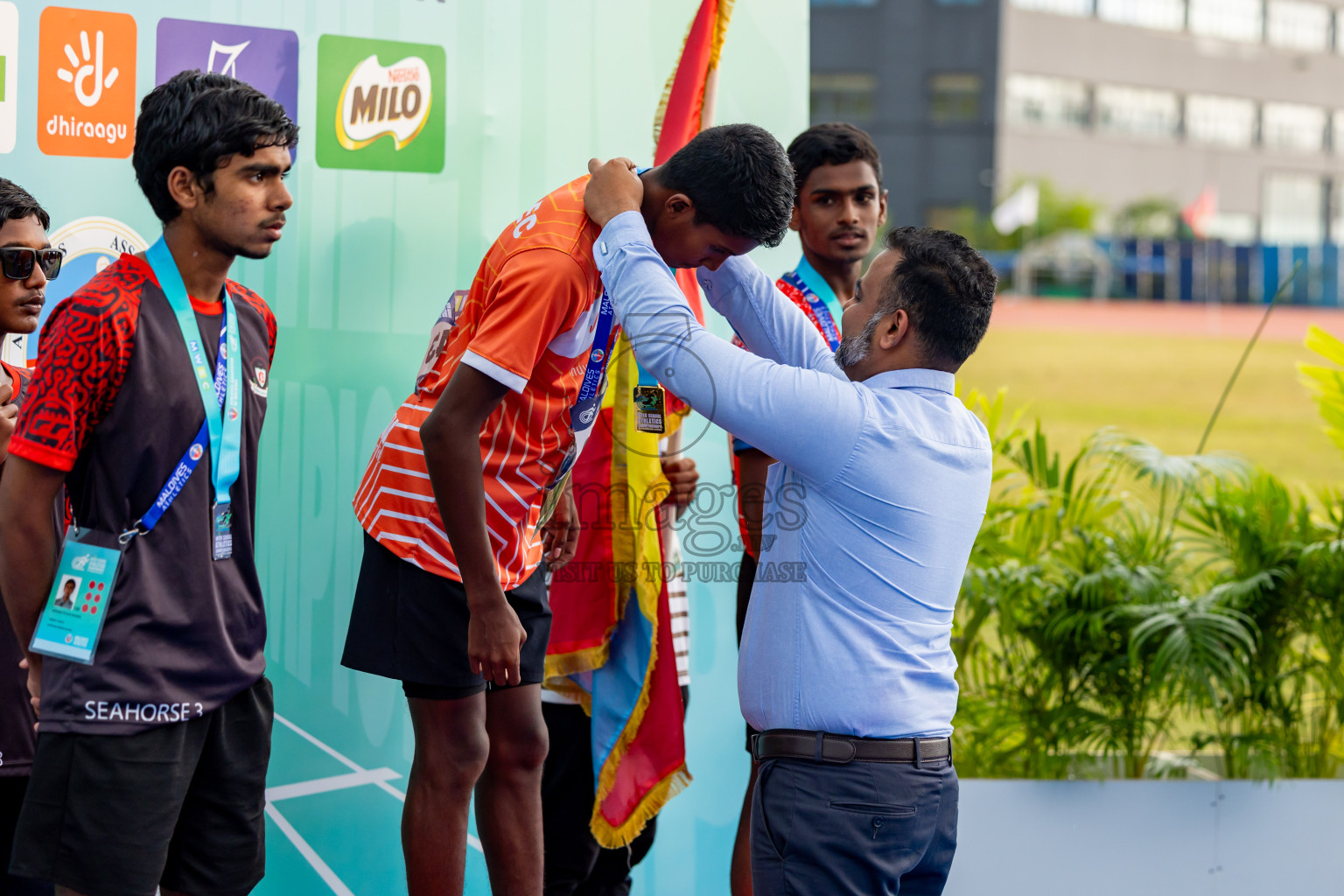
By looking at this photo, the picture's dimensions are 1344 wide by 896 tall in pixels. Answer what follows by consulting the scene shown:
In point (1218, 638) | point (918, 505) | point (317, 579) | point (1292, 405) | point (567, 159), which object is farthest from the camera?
point (1292, 405)

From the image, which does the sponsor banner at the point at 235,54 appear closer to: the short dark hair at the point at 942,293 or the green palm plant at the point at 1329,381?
the short dark hair at the point at 942,293

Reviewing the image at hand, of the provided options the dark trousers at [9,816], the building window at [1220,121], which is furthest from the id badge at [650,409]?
the building window at [1220,121]

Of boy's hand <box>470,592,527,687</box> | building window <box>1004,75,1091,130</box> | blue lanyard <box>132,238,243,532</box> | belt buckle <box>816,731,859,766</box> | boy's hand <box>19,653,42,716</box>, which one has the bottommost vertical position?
belt buckle <box>816,731,859,766</box>

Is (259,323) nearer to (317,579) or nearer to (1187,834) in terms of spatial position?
(317,579)

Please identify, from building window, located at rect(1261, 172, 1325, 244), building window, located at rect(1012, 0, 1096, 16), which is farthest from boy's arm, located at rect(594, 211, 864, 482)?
building window, located at rect(1261, 172, 1325, 244)

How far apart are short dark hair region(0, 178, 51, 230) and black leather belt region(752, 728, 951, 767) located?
170cm

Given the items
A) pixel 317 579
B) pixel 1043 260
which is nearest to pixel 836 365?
pixel 317 579

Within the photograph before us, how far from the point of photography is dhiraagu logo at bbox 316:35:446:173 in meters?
2.79

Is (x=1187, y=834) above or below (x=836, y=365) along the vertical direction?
below

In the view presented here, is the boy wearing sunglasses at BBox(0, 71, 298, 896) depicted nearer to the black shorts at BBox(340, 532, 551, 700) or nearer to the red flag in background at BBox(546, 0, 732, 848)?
the black shorts at BBox(340, 532, 551, 700)

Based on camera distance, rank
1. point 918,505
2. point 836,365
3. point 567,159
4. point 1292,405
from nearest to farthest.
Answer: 1. point 918,505
2. point 836,365
3. point 567,159
4. point 1292,405

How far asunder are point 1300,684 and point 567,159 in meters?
2.70

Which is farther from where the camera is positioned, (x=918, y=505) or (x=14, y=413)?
(x=14, y=413)

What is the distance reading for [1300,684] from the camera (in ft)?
12.2
